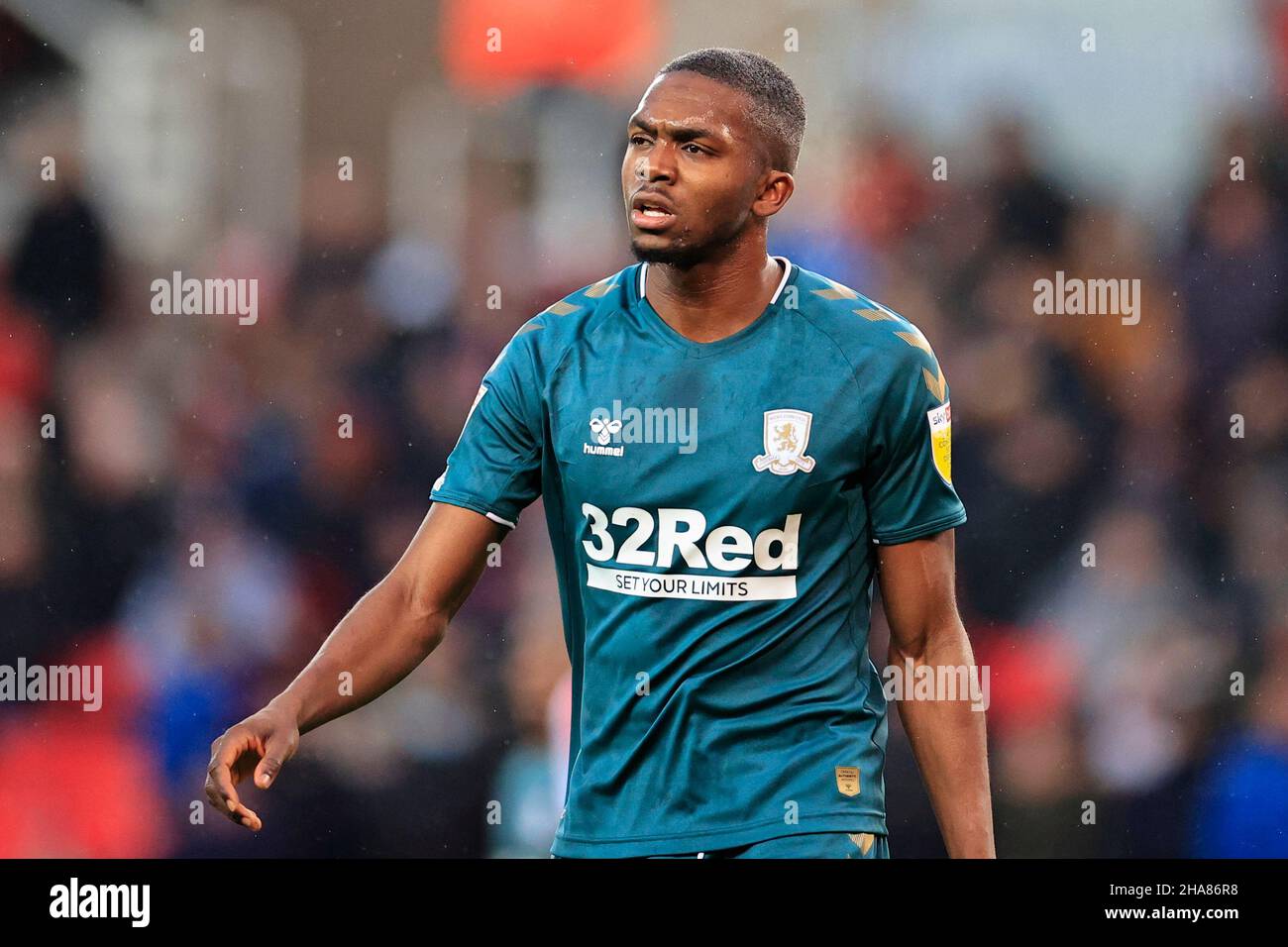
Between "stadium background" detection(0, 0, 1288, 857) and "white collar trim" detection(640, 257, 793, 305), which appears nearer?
"white collar trim" detection(640, 257, 793, 305)

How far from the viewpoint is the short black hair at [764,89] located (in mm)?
3836

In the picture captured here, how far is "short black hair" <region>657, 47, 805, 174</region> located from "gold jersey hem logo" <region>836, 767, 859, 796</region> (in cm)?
129

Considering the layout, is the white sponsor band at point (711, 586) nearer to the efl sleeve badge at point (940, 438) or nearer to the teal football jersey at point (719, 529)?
the teal football jersey at point (719, 529)

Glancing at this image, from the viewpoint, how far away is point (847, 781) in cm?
358

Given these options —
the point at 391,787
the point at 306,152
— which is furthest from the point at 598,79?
the point at 391,787

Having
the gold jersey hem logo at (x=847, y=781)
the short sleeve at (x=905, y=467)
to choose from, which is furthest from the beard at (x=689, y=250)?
the gold jersey hem logo at (x=847, y=781)

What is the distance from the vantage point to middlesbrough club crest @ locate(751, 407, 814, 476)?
12.0ft

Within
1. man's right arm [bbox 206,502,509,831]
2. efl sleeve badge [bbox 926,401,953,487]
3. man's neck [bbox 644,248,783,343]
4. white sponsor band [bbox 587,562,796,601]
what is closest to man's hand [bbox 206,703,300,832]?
man's right arm [bbox 206,502,509,831]

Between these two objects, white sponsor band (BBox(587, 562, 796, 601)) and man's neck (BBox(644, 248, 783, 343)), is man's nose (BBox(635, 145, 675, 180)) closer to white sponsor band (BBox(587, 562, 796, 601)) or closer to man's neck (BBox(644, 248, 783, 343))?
man's neck (BBox(644, 248, 783, 343))

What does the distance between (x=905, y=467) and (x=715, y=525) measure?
429 mm

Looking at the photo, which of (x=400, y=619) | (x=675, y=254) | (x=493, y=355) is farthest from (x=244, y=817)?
(x=493, y=355)

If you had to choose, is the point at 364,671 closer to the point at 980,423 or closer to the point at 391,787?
the point at 391,787

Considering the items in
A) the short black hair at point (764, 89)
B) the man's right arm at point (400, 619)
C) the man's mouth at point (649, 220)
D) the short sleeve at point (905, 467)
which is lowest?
the man's right arm at point (400, 619)

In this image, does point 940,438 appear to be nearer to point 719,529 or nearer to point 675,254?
point 719,529
